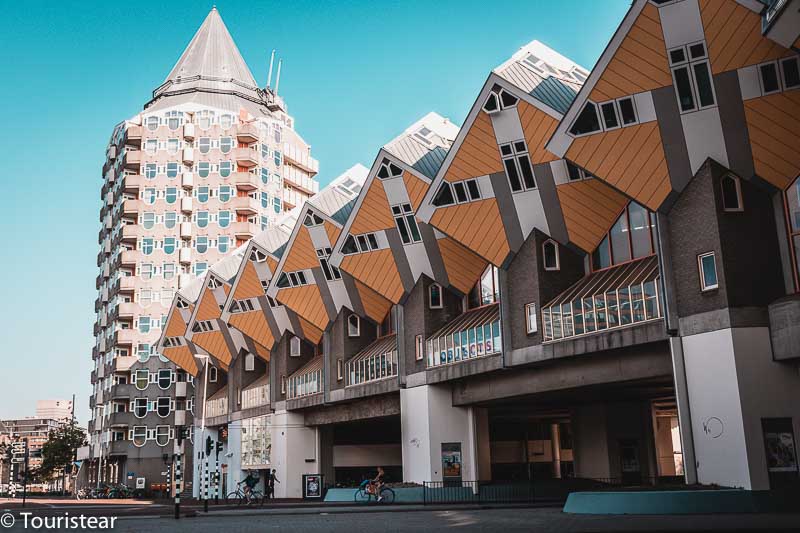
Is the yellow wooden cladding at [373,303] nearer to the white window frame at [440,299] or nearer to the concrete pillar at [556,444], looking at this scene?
the white window frame at [440,299]

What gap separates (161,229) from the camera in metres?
93.8

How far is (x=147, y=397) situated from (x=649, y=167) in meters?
73.4

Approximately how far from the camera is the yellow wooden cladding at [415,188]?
41812 millimetres

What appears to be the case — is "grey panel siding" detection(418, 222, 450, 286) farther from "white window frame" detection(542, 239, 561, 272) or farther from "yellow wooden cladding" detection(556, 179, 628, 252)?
"yellow wooden cladding" detection(556, 179, 628, 252)

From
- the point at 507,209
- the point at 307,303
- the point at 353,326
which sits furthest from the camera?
the point at 307,303

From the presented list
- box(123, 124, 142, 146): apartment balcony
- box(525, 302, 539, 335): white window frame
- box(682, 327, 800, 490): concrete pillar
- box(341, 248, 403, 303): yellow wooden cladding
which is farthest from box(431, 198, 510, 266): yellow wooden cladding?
box(123, 124, 142, 146): apartment balcony

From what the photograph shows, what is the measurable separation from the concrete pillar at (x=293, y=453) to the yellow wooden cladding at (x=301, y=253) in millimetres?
12442

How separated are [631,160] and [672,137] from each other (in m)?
1.73

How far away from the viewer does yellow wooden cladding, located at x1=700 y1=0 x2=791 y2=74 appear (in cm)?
2606

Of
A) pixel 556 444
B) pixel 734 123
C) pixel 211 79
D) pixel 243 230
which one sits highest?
pixel 211 79

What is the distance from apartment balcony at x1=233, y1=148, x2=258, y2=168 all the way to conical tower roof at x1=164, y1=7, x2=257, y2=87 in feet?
48.0

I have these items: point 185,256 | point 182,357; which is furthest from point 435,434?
point 185,256

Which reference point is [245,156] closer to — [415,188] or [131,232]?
[131,232]

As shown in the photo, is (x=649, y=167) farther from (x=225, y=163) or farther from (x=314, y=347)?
(x=225, y=163)
